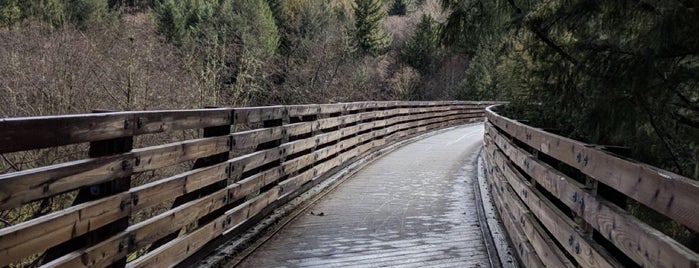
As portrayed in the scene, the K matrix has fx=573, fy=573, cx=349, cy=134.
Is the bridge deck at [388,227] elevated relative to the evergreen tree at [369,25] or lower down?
lower down

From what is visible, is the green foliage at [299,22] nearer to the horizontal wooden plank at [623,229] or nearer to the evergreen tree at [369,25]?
the evergreen tree at [369,25]

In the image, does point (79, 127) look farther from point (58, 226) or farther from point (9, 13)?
point (9, 13)

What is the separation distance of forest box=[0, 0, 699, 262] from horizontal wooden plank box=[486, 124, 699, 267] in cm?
42

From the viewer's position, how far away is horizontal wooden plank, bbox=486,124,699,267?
1.86 metres

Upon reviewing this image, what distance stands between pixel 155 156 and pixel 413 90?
46709mm

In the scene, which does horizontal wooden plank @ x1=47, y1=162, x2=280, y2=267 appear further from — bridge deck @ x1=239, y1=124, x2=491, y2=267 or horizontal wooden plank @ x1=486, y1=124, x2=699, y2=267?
horizontal wooden plank @ x1=486, y1=124, x2=699, y2=267

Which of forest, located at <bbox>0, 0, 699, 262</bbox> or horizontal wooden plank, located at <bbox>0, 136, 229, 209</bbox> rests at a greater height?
forest, located at <bbox>0, 0, 699, 262</bbox>

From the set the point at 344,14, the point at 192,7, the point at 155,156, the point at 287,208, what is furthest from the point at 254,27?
the point at 155,156

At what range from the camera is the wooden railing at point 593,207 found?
193 cm

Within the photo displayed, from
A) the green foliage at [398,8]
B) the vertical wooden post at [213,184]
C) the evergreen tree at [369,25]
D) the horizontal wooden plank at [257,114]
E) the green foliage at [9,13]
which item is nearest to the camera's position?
the vertical wooden post at [213,184]

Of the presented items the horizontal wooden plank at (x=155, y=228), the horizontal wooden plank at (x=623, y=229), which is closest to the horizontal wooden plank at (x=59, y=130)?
the horizontal wooden plank at (x=155, y=228)

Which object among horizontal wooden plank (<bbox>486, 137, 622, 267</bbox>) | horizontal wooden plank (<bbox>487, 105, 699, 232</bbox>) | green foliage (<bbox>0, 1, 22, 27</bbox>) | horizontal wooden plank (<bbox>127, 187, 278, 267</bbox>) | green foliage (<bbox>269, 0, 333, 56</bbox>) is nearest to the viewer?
horizontal wooden plank (<bbox>487, 105, 699, 232</bbox>)

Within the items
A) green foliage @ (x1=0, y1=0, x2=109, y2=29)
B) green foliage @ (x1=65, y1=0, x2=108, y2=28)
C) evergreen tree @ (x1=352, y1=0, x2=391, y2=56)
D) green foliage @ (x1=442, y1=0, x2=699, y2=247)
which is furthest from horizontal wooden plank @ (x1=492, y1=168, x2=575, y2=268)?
evergreen tree @ (x1=352, y1=0, x2=391, y2=56)

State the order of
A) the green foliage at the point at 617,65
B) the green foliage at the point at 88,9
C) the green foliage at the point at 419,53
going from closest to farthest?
→ the green foliage at the point at 617,65 < the green foliage at the point at 88,9 < the green foliage at the point at 419,53
